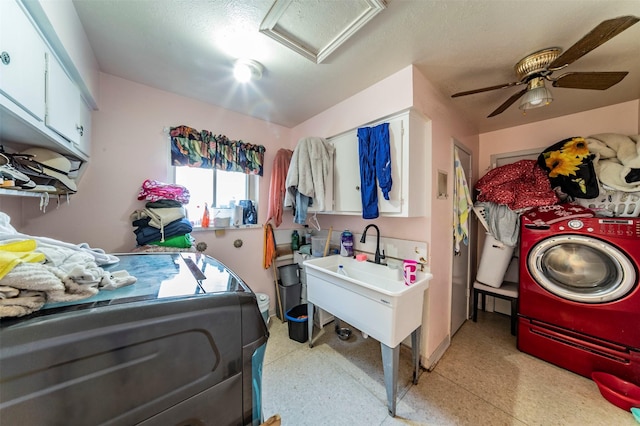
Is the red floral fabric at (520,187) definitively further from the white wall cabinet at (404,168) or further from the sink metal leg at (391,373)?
the sink metal leg at (391,373)

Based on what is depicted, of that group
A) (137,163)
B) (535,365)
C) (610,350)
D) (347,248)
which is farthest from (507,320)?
(137,163)

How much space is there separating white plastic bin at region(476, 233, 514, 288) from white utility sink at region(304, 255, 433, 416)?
1.30 metres

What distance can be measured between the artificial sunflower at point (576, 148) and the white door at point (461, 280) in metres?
0.79

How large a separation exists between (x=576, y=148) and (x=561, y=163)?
16cm

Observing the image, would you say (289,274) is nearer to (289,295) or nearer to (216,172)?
(289,295)

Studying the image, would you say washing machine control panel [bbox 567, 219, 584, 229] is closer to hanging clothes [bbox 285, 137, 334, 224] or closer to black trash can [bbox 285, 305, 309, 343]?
hanging clothes [bbox 285, 137, 334, 224]

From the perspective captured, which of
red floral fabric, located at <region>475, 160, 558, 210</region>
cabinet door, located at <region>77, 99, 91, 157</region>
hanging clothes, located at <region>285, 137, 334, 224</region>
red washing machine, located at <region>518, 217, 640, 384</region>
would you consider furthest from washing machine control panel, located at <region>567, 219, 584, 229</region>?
cabinet door, located at <region>77, 99, 91, 157</region>

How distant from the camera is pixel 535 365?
1.91 metres

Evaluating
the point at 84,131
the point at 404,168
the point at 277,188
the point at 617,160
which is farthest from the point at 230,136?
the point at 617,160

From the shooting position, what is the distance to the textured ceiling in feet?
3.92

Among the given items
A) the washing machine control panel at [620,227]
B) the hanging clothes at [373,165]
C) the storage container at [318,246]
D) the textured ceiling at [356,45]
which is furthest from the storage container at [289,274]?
the washing machine control panel at [620,227]

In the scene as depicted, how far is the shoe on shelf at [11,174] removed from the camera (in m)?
0.89

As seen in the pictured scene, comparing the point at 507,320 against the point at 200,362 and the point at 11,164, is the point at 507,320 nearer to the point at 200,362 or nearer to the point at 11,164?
the point at 200,362

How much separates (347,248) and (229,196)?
150 centimetres
